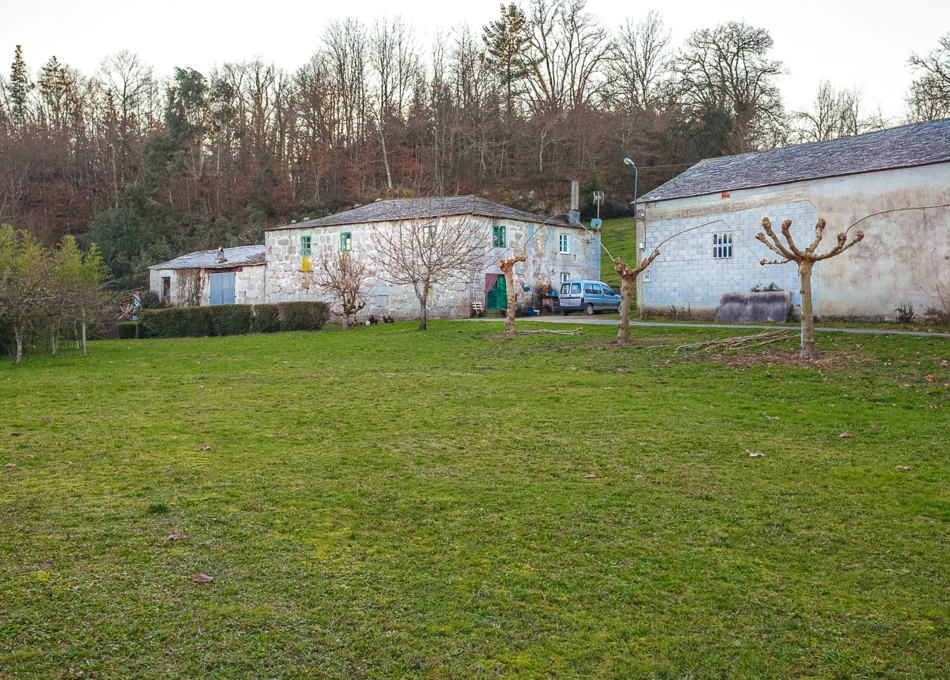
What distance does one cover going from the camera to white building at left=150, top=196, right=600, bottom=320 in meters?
34.0

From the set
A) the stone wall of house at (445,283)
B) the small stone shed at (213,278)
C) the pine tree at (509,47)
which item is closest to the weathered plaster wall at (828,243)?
the stone wall of house at (445,283)

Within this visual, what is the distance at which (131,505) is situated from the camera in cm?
736

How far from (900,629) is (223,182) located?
5772 centimetres

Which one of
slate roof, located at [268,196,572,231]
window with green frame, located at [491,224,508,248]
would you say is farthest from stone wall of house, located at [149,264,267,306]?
window with green frame, located at [491,224,508,248]

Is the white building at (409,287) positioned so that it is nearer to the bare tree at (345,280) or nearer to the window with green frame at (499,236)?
the window with green frame at (499,236)

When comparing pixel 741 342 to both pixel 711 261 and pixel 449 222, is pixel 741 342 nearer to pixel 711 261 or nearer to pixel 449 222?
pixel 711 261

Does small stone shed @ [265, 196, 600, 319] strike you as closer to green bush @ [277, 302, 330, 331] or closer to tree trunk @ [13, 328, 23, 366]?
green bush @ [277, 302, 330, 331]

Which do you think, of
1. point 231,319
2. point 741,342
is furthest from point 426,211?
point 741,342

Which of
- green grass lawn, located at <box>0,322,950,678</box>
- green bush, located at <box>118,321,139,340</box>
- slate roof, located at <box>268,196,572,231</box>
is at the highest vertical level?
slate roof, located at <box>268,196,572,231</box>

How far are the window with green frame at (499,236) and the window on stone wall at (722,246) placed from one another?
9.12 metres

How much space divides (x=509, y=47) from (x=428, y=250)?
3532 centimetres

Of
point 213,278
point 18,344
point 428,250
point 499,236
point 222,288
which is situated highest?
point 499,236

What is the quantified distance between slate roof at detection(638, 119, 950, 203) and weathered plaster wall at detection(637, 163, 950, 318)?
0.89 ft

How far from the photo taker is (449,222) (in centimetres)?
3312
